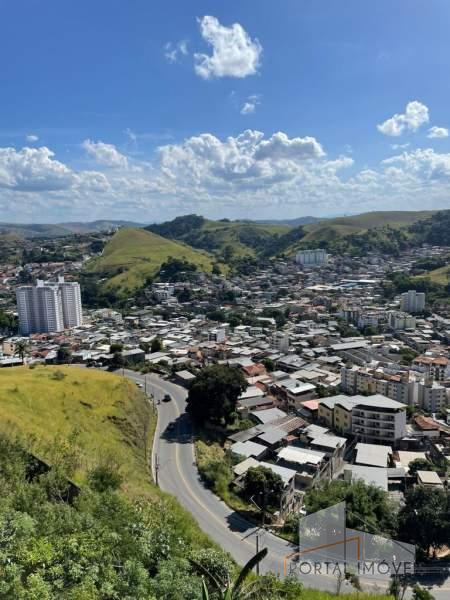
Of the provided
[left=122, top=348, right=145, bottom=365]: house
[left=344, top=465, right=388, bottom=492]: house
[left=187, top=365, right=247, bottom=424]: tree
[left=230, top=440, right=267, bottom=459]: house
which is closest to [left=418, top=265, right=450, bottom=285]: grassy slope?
[left=122, top=348, right=145, bottom=365]: house

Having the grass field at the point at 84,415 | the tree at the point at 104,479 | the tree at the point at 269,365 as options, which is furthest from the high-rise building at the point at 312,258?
the tree at the point at 104,479

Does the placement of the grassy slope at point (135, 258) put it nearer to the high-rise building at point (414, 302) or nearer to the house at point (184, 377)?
the high-rise building at point (414, 302)

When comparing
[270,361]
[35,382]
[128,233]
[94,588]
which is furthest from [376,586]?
[128,233]

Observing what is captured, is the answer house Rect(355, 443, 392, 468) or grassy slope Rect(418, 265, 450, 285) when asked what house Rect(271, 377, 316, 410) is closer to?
house Rect(355, 443, 392, 468)

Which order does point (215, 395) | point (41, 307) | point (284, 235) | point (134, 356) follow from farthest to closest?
1. point (284, 235)
2. point (41, 307)
3. point (134, 356)
4. point (215, 395)

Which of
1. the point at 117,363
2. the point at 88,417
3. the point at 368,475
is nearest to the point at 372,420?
the point at 368,475

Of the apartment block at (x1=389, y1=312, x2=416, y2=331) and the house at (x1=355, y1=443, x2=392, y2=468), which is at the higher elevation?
the apartment block at (x1=389, y1=312, x2=416, y2=331)

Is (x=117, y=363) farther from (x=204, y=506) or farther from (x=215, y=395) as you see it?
(x=204, y=506)
